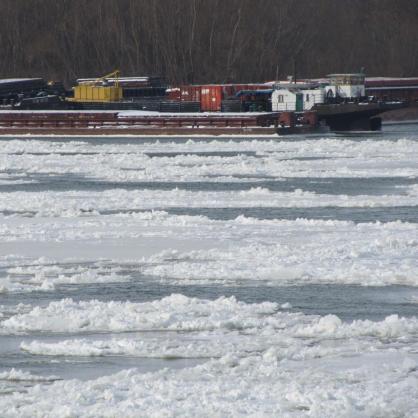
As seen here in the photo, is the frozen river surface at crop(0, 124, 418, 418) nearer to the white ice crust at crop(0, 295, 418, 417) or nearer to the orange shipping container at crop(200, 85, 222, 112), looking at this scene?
the white ice crust at crop(0, 295, 418, 417)

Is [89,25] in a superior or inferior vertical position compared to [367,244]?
superior

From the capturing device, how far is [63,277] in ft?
56.7

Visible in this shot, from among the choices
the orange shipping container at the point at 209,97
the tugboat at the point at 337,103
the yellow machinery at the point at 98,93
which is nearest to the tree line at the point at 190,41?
the yellow machinery at the point at 98,93

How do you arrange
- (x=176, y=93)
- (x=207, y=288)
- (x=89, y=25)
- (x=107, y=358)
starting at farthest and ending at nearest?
(x=89, y=25)
(x=176, y=93)
(x=207, y=288)
(x=107, y=358)

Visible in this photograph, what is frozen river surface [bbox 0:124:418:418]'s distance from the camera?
459 inches

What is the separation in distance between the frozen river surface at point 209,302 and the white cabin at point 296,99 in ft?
124

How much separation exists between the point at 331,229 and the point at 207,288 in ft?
19.7

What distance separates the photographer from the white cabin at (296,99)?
6881cm

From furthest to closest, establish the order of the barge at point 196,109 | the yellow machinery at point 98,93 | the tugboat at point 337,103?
the yellow machinery at point 98,93 < the tugboat at point 337,103 < the barge at point 196,109

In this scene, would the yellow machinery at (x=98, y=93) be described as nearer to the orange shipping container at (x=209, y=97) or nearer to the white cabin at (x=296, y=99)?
the orange shipping container at (x=209, y=97)

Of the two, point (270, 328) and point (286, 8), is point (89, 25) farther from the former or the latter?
point (270, 328)

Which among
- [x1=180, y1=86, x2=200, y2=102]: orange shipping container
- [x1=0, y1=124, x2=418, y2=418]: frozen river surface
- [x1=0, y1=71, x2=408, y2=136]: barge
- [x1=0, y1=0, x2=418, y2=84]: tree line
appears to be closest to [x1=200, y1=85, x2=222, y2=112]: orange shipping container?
[x1=0, y1=71, x2=408, y2=136]: barge

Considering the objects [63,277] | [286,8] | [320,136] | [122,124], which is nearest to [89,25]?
[286,8]

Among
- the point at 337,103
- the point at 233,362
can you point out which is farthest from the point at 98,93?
the point at 233,362
